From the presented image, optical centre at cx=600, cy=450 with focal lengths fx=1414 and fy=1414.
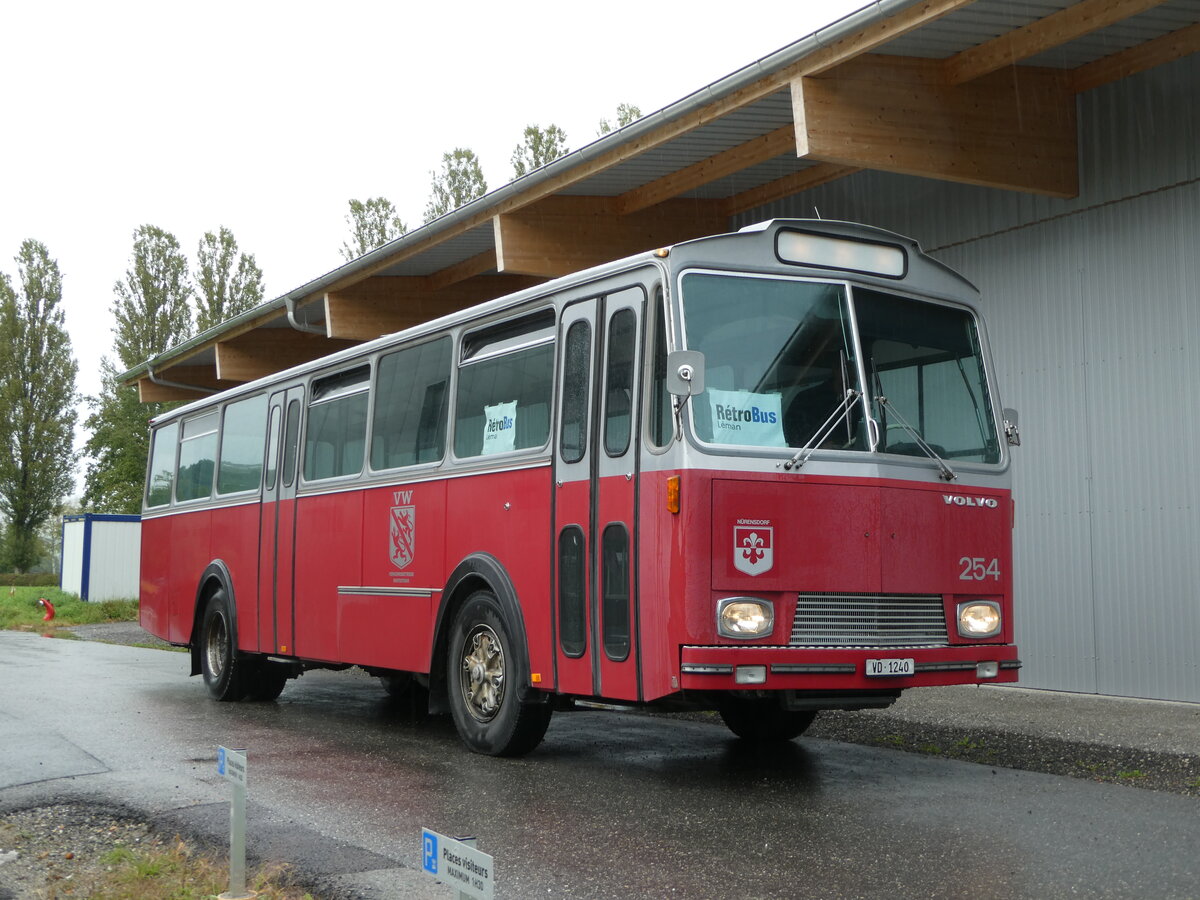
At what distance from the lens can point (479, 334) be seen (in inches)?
396

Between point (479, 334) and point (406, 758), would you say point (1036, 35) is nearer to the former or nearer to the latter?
point (479, 334)

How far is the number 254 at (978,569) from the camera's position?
8.30 m

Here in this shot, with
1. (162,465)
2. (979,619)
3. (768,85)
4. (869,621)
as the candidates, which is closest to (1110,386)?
(768,85)

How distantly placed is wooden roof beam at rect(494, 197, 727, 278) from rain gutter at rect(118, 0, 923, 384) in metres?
0.46

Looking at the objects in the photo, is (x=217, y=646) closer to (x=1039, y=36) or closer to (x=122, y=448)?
(x=1039, y=36)

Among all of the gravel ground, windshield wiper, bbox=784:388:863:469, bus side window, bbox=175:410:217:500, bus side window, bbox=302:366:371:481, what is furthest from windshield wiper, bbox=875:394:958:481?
bus side window, bbox=175:410:217:500

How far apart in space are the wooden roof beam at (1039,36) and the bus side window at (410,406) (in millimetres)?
5172

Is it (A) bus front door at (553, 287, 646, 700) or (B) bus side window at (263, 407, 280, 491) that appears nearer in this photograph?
(A) bus front door at (553, 287, 646, 700)

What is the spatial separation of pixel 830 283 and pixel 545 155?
33.5 meters

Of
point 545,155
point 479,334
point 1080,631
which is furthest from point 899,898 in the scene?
point 545,155

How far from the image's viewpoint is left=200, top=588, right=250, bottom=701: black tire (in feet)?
44.8

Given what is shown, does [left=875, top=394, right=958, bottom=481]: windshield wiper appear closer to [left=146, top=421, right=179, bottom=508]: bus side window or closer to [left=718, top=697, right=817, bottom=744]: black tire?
[left=718, top=697, right=817, bottom=744]: black tire

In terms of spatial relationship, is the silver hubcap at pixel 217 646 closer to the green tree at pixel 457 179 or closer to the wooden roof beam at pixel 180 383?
the wooden roof beam at pixel 180 383

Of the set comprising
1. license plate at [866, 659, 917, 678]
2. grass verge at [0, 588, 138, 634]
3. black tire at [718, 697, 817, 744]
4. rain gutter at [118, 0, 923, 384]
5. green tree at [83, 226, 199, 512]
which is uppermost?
green tree at [83, 226, 199, 512]
